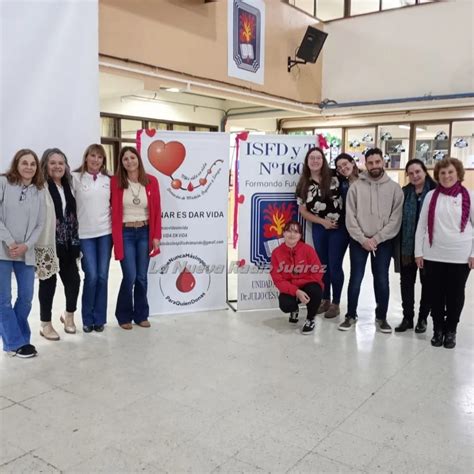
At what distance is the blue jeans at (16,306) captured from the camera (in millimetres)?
3045

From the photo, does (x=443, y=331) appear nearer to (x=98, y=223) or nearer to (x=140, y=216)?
(x=140, y=216)

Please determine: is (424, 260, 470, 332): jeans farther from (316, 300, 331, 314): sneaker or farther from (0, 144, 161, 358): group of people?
(0, 144, 161, 358): group of people

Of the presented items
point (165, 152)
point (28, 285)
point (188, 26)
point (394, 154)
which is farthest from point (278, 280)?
point (394, 154)

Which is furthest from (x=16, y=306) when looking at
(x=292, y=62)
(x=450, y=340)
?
(x=292, y=62)

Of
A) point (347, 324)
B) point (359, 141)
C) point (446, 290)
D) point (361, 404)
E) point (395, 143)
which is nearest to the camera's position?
point (361, 404)

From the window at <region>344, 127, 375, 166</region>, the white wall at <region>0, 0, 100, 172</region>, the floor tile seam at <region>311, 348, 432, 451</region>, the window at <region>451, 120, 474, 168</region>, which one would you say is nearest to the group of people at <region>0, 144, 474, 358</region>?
the floor tile seam at <region>311, 348, 432, 451</region>

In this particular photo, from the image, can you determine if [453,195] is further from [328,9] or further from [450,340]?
[328,9]

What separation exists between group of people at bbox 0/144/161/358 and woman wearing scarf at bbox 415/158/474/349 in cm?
193

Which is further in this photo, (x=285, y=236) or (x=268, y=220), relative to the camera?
(x=268, y=220)

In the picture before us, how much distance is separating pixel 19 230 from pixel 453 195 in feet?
9.16

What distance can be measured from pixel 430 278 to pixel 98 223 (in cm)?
235

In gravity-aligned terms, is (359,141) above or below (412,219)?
above

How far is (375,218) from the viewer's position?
365 cm

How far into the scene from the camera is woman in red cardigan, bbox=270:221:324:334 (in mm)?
3783
